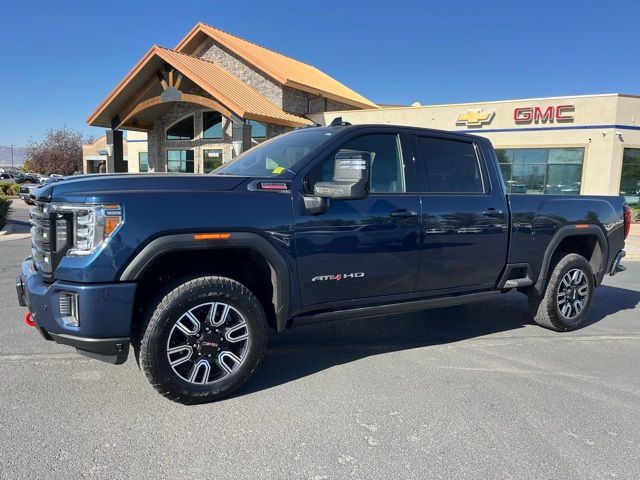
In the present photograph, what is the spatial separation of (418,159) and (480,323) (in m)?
2.35

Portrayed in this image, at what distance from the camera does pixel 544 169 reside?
22.4m

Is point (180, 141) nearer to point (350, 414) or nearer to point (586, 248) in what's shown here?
point (586, 248)

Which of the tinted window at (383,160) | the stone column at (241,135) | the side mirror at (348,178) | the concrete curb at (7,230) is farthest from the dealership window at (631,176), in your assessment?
the concrete curb at (7,230)

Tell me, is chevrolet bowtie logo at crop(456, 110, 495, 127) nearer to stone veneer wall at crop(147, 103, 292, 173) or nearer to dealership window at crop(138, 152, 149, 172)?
stone veneer wall at crop(147, 103, 292, 173)

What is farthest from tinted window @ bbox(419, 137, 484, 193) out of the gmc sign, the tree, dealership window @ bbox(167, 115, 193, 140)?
the tree

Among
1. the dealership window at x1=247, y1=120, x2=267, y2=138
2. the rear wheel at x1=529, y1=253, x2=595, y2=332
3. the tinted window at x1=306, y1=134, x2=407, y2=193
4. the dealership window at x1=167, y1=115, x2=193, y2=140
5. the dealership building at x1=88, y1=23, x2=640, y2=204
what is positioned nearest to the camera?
the tinted window at x1=306, y1=134, x2=407, y2=193

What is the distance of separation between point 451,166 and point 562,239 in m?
1.64

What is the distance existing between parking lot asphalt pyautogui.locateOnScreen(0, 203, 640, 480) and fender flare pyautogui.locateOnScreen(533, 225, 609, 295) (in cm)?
61

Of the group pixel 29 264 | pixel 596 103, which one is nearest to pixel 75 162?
pixel 596 103

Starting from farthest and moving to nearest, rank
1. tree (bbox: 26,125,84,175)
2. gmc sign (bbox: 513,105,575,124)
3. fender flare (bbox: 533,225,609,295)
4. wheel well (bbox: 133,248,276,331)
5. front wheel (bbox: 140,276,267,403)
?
tree (bbox: 26,125,84,175) → gmc sign (bbox: 513,105,575,124) → fender flare (bbox: 533,225,609,295) → wheel well (bbox: 133,248,276,331) → front wheel (bbox: 140,276,267,403)

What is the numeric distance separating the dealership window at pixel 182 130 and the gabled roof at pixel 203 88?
3186mm

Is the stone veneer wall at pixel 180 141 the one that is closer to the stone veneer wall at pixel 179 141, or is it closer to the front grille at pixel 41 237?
the stone veneer wall at pixel 179 141

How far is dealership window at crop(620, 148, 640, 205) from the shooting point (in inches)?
848

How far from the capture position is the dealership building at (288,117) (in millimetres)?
21188
